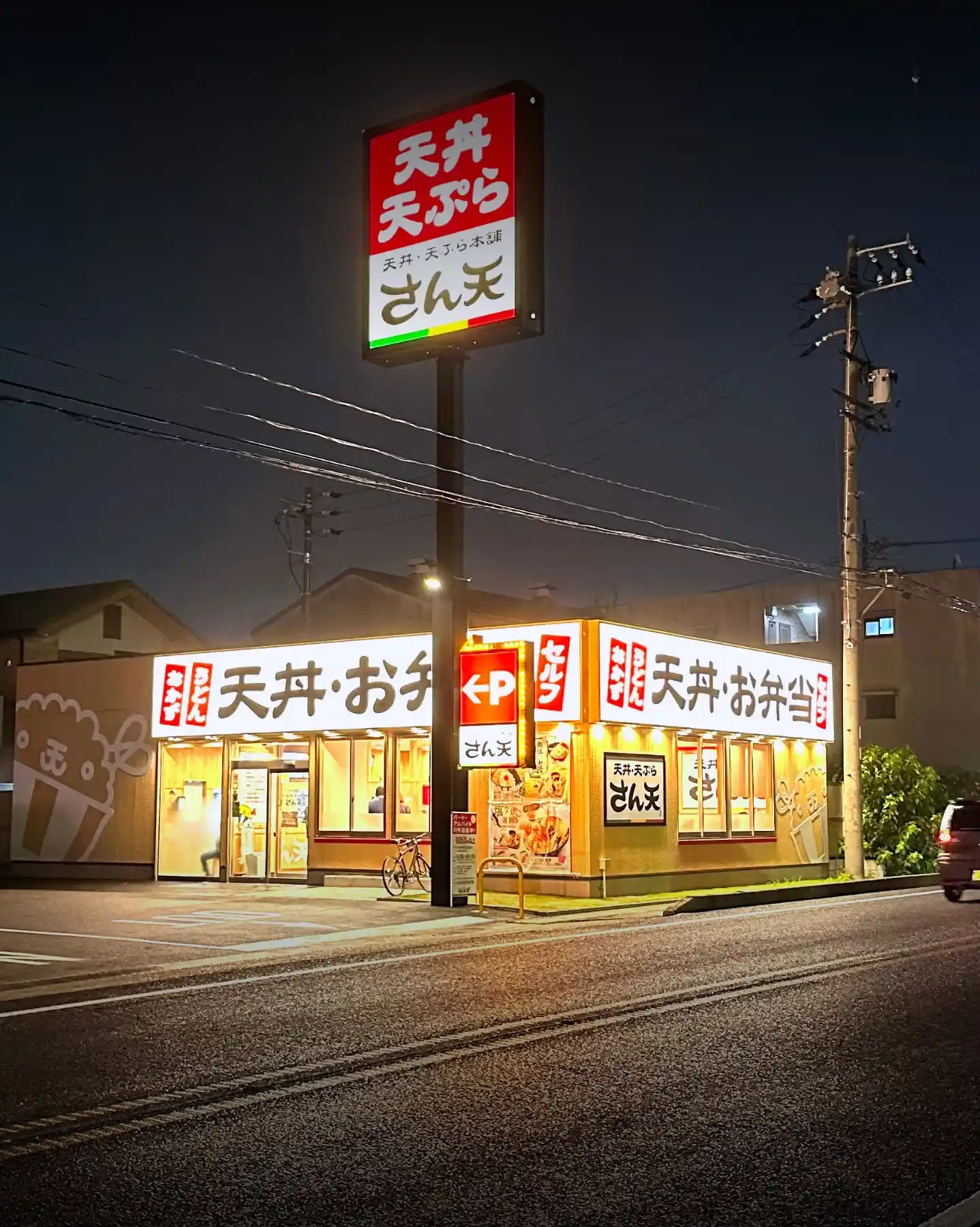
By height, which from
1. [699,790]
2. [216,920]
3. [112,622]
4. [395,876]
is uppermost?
[112,622]

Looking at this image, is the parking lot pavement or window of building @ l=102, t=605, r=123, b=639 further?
window of building @ l=102, t=605, r=123, b=639

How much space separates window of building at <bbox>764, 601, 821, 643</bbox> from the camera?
172 ft

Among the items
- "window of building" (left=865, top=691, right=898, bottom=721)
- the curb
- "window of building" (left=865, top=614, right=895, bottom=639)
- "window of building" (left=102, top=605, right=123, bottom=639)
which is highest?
"window of building" (left=102, top=605, right=123, bottom=639)

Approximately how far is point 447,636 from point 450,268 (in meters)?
6.55

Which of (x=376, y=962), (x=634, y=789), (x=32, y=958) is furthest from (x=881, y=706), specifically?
(x=32, y=958)

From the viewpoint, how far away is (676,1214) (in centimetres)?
535

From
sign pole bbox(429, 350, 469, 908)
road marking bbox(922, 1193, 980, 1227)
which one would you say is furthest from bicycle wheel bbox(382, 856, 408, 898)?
road marking bbox(922, 1193, 980, 1227)

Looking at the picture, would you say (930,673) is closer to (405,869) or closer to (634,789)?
(634,789)

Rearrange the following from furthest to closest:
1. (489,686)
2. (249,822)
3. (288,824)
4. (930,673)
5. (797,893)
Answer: (930,673), (249,822), (288,824), (797,893), (489,686)

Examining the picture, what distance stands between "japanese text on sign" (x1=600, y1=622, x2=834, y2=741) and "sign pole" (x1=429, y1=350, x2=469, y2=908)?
2947 millimetres

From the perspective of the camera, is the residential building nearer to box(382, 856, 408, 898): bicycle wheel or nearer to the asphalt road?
box(382, 856, 408, 898): bicycle wheel

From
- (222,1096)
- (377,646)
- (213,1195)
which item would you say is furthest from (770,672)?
(213,1195)

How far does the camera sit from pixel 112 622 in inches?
2208

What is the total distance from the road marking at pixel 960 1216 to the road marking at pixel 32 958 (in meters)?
11.4
